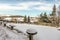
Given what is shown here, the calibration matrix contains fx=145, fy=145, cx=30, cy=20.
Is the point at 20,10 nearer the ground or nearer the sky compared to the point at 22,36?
nearer the sky

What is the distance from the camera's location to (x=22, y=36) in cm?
168

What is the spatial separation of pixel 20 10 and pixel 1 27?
1.00 feet

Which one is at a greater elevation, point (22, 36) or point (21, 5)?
point (21, 5)

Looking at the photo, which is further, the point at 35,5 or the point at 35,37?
the point at 35,5

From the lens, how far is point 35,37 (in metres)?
1.63

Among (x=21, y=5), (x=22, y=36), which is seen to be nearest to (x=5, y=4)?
(x=21, y=5)

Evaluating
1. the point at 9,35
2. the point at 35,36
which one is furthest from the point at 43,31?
the point at 9,35

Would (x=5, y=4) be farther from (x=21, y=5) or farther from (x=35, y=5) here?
(x=35, y=5)

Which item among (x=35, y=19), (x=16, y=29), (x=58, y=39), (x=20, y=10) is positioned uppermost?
(x=20, y=10)

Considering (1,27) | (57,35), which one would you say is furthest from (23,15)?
(57,35)

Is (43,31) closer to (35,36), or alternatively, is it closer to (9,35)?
(35,36)

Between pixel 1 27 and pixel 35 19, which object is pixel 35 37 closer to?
pixel 35 19

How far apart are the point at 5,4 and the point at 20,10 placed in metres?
0.19

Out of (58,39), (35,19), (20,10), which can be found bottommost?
(58,39)
